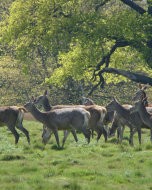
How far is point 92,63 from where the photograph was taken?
35.8m

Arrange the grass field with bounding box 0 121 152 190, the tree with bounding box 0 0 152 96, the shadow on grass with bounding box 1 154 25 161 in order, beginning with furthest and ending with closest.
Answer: the tree with bounding box 0 0 152 96
the shadow on grass with bounding box 1 154 25 161
the grass field with bounding box 0 121 152 190

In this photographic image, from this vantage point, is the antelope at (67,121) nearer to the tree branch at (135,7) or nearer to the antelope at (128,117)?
the antelope at (128,117)

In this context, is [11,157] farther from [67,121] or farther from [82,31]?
[82,31]

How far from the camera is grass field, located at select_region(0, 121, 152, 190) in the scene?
1465 centimetres

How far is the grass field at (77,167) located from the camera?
1465 cm

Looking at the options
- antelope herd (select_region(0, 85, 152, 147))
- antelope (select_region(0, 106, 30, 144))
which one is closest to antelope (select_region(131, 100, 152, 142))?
antelope herd (select_region(0, 85, 152, 147))

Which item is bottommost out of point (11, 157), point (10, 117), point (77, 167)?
point (77, 167)

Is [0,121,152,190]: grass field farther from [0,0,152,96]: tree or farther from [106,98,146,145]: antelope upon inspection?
[0,0,152,96]: tree

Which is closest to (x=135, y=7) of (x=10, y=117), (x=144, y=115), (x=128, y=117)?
(x=128, y=117)

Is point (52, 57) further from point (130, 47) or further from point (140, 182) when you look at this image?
point (140, 182)

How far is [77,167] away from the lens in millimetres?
16750

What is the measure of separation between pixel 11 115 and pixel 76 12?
13.0m

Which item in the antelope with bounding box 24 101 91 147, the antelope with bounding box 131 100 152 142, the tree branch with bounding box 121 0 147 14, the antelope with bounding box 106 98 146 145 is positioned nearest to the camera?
the antelope with bounding box 24 101 91 147

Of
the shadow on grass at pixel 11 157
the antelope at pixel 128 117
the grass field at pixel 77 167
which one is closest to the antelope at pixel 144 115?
the antelope at pixel 128 117
